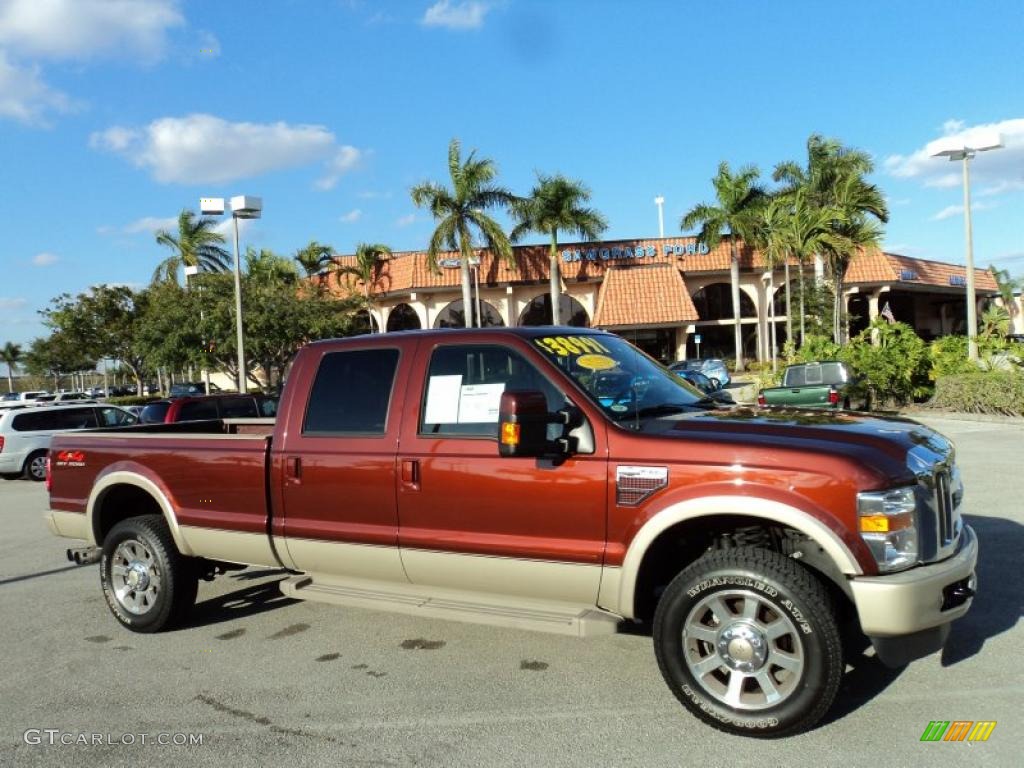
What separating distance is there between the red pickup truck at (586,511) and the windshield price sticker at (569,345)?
17 mm

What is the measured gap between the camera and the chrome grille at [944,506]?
11.7 feet

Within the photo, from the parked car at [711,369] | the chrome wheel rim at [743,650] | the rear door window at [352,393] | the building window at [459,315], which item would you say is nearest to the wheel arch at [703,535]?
the chrome wheel rim at [743,650]

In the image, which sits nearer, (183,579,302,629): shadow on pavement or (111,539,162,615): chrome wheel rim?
(111,539,162,615): chrome wheel rim

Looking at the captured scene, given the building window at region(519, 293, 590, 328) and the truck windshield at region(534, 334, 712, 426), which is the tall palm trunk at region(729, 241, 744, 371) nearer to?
the building window at region(519, 293, 590, 328)

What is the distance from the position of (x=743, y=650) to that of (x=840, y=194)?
3409 centimetres

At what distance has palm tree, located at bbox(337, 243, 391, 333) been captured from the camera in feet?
143

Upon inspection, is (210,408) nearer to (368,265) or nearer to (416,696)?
(416,696)

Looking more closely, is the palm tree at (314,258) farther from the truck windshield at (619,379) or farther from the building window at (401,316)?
the truck windshield at (619,379)

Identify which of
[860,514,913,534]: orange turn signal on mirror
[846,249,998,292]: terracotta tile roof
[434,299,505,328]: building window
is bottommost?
[860,514,913,534]: orange turn signal on mirror

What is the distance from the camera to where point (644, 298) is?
42.7 meters

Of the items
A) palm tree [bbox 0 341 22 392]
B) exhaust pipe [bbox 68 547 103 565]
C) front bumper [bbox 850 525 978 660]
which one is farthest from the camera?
palm tree [bbox 0 341 22 392]

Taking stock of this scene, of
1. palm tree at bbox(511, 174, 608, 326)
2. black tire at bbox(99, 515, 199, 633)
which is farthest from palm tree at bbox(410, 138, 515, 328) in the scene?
black tire at bbox(99, 515, 199, 633)

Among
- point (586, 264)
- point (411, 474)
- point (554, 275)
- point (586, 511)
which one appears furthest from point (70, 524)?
point (586, 264)

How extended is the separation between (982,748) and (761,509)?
4.59ft
